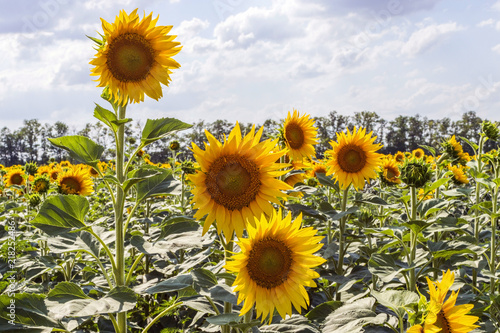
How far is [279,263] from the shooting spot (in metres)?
1.68

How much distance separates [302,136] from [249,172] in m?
1.97

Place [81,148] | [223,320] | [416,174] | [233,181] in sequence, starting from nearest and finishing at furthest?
[223,320]
[233,181]
[81,148]
[416,174]

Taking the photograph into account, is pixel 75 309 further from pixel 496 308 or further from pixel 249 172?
pixel 496 308

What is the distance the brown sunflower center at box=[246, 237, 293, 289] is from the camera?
163cm

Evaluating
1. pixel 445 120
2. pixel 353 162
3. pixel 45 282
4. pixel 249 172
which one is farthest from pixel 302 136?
pixel 445 120

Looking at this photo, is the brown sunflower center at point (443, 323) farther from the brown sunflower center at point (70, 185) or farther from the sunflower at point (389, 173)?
the sunflower at point (389, 173)

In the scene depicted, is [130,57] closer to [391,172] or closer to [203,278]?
[203,278]

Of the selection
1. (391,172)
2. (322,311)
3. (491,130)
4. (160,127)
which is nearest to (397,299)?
(322,311)

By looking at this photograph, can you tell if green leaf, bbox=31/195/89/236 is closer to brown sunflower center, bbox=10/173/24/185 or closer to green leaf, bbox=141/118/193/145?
green leaf, bbox=141/118/193/145

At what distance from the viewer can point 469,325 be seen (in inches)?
64.0

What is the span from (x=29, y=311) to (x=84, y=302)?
0.23 metres

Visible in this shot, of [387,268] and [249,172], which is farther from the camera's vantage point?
[387,268]

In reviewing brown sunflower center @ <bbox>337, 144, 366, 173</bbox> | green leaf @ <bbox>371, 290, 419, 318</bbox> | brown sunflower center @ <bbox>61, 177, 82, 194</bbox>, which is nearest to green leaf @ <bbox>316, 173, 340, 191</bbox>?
brown sunflower center @ <bbox>337, 144, 366, 173</bbox>

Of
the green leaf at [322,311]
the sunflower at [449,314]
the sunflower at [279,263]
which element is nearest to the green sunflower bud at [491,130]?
the green leaf at [322,311]
